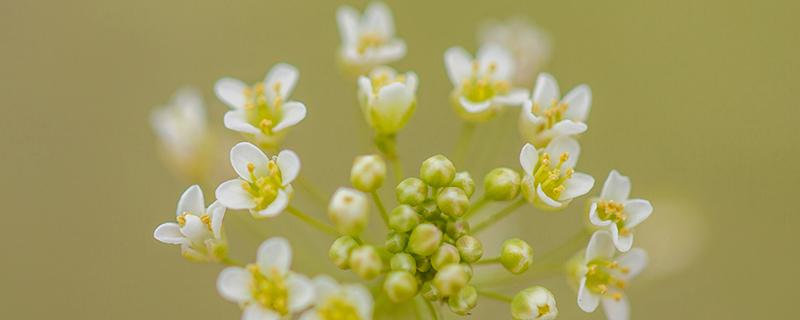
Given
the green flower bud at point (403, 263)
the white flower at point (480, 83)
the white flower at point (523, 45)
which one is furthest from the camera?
the white flower at point (523, 45)

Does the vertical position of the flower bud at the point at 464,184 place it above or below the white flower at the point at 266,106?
below

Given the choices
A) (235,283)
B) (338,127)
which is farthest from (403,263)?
(338,127)

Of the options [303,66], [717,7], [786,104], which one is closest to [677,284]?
[786,104]

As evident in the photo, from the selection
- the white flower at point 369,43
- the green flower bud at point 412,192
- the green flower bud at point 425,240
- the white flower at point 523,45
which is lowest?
the green flower bud at point 425,240

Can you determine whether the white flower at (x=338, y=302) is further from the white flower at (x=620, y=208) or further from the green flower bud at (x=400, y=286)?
the white flower at (x=620, y=208)

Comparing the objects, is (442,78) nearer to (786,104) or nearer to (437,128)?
(437,128)

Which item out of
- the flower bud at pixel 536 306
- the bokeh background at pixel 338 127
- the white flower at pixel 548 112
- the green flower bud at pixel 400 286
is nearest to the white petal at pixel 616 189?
the white flower at pixel 548 112

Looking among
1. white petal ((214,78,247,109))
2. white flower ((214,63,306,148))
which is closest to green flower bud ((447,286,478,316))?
white flower ((214,63,306,148))

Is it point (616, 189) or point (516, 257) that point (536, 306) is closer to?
point (516, 257)

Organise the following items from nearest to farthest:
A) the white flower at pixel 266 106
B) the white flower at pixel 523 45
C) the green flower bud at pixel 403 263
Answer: the green flower bud at pixel 403 263 → the white flower at pixel 266 106 → the white flower at pixel 523 45
